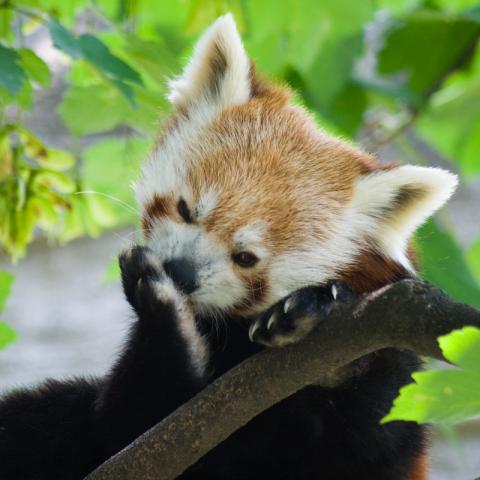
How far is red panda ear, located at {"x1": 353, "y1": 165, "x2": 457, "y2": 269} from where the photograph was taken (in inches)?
99.4

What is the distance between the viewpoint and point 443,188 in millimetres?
2514

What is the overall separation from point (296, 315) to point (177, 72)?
3.96 ft

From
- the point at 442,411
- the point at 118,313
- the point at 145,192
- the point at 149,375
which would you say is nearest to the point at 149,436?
the point at 149,375

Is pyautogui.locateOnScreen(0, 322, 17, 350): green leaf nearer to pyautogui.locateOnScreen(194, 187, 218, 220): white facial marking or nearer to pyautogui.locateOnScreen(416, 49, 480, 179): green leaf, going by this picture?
pyautogui.locateOnScreen(194, 187, 218, 220): white facial marking

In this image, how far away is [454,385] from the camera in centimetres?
153

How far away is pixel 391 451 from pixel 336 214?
24.3 inches

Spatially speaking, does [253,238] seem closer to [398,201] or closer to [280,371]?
[398,201]

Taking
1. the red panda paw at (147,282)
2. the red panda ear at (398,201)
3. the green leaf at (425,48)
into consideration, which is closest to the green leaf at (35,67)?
the red panda paw at (147,282)

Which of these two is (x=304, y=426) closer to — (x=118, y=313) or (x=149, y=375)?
(x=149, y=375)

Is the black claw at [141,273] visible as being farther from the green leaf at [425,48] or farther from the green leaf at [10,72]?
the green leaf at [425,48]

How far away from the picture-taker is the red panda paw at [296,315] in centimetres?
198

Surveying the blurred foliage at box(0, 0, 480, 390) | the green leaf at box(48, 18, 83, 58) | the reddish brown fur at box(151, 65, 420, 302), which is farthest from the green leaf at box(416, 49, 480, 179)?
the green leaf at box(48, 18, 83, 58)

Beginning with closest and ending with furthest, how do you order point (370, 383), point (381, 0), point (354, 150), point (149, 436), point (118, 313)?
point (149, 436) < point (370, 383) < point (354, 150) < point (381, 0) < point (118, 313)

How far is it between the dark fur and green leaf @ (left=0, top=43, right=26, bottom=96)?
1.66ft
